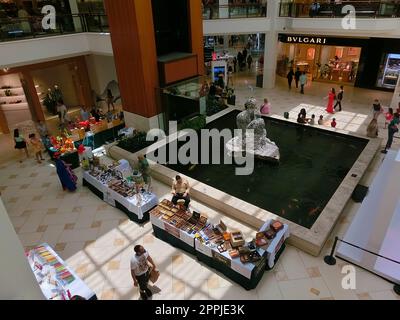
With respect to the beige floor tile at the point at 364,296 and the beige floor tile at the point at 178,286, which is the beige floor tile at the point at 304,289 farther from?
the beige floor tile at the point at 178,286

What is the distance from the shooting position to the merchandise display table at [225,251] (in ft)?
19.9

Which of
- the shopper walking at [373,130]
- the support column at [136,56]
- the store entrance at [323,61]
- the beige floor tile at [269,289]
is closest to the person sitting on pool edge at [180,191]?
the beige floor tile at [269,289]

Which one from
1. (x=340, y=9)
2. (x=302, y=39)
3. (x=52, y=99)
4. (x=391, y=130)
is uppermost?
(x=340, y=9)

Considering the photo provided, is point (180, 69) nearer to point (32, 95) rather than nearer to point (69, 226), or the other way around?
point (69, 226)

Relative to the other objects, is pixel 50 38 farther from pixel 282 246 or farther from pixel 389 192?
pixel 389 192

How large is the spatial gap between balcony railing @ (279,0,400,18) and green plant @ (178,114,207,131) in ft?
28.0

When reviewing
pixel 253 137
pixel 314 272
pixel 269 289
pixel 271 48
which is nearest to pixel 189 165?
pixel 253 137

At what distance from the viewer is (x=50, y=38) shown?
1218 centimetres

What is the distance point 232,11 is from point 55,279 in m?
15.5

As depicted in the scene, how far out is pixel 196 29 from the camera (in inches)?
507

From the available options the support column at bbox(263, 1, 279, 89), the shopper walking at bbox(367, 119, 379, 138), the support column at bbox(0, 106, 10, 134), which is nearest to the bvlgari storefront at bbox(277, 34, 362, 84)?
the support column at bbox(263, 1, 279, 89)

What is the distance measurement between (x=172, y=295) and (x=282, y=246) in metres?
2.73

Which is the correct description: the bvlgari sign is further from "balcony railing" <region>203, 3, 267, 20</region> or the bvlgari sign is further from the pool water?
the pool water

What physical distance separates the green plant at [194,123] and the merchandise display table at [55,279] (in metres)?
7.28
